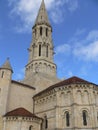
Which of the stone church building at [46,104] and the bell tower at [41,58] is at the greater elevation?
the bell tower at [41,58]

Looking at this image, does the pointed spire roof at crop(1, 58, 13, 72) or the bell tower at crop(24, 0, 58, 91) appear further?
the bell tower at crop(24, 0, 58, 91)

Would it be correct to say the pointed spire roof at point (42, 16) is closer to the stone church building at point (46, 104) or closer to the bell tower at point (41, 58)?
the bell tower at point (41, 58)

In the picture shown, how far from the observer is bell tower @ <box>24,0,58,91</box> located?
41.3 meters

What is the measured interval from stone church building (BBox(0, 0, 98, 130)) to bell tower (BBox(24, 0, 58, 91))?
0.27 metres

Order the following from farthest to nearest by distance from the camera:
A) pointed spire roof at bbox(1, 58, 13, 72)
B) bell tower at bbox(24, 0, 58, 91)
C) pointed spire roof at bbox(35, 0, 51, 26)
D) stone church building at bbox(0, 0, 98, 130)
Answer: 1. pointed spire roof at bbox(35, 0, 51, 26)
2. bell tower at bbox(24, 0, 58, 91)
3. pointed spire roof at bbox(1, 58, 13, 72)
4. stone church building at bbox(0, 0, 98, 130)

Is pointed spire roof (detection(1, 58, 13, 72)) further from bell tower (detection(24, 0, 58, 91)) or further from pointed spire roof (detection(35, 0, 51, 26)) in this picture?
pointed spire roof (detection(35, 0, 51, 26))

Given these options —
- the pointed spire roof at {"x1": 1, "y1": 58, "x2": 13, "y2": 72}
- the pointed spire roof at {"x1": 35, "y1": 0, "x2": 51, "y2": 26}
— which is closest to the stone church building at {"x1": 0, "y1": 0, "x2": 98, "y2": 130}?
the pointed spire roof at {"x1": 1, "y1": 58, "x2": 13, "y2": 72}

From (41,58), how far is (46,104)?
46.9ft

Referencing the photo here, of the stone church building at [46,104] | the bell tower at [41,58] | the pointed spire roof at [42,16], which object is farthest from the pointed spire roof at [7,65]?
the pointed spire roof at [42,16]

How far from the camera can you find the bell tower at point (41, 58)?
41281 millimetres

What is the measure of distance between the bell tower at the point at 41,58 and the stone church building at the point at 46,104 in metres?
0.27

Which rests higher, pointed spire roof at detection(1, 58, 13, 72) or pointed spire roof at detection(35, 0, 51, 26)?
pointed spire roof at detection(35, 0, 51, 26)

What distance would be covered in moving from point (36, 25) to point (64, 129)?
101ft

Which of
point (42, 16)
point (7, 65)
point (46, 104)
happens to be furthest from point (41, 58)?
point (42, 16)
